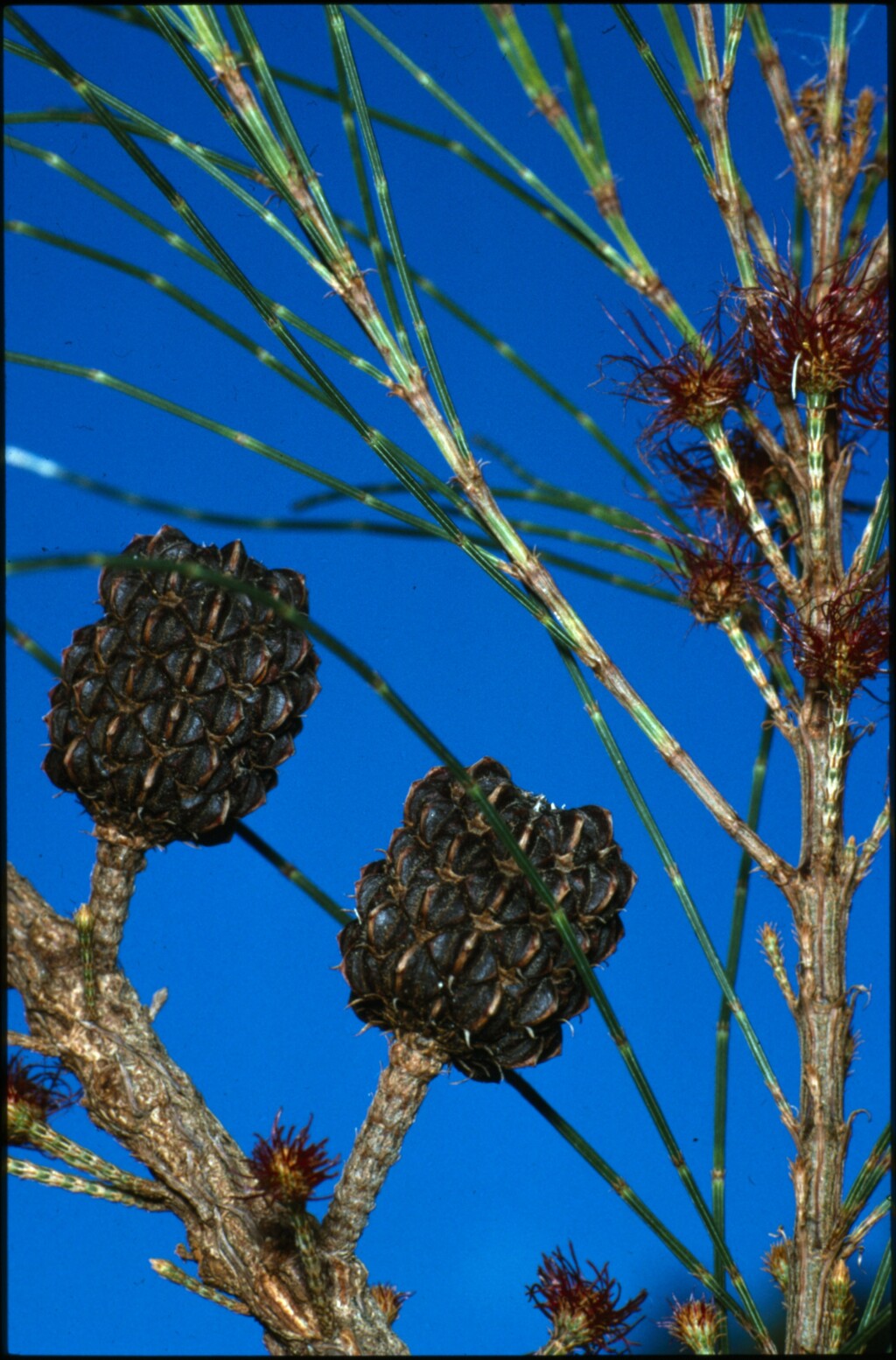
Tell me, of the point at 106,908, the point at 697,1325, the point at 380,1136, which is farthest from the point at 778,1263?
the point at 106,908

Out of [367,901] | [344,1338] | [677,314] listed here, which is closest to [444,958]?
[367,901]

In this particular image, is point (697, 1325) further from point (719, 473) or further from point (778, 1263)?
point (719, 473)

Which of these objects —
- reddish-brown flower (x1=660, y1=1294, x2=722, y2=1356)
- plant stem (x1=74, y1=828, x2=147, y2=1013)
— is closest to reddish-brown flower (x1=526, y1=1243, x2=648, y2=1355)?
reddish-brown flower (x1=660, y1=1294, x2=722, y2=1356)

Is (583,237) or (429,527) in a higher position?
(583,237)

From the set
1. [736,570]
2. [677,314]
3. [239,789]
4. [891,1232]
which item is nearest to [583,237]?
[677,314]

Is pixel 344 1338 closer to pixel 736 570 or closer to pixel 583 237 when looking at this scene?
pixel 736 570

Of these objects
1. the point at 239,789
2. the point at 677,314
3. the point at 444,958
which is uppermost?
the point at 677,314
